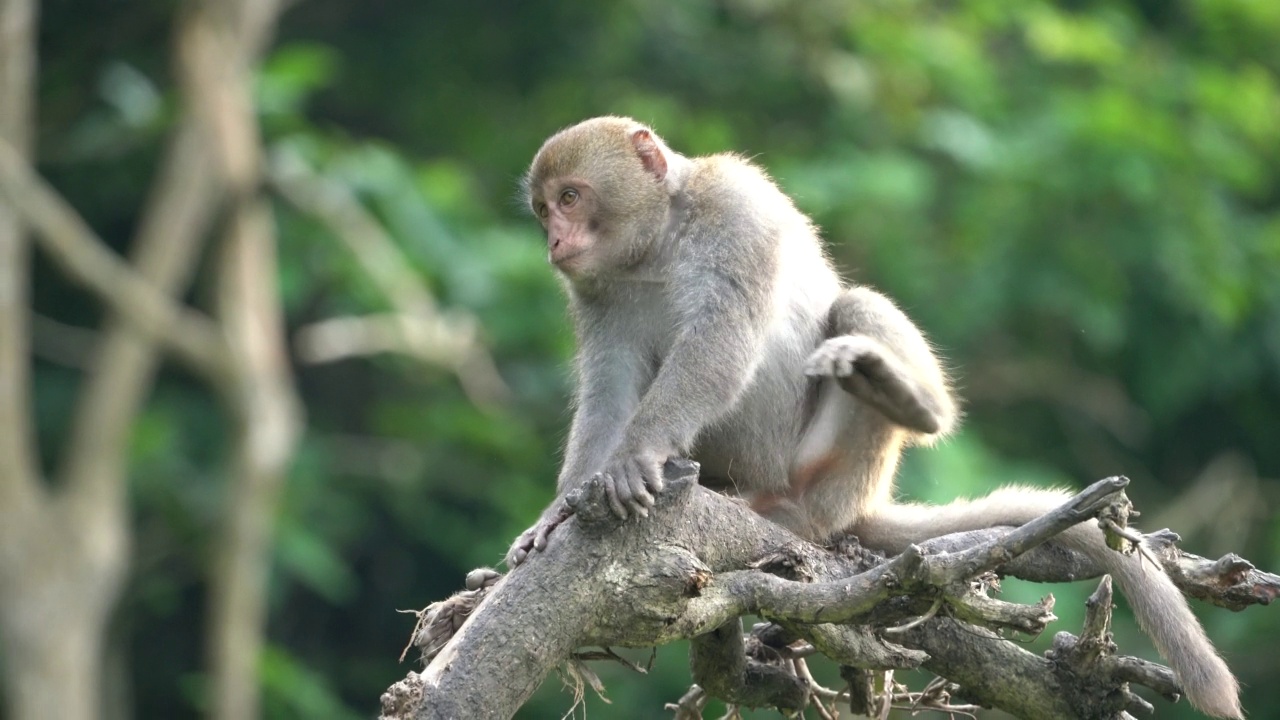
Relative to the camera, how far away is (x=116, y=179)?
15.1 meters

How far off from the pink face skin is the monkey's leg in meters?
0.98

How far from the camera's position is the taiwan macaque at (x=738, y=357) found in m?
5.00

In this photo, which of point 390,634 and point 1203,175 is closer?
point 1203,175

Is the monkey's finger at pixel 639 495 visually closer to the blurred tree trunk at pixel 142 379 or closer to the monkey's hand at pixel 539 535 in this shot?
the monkey's hand at pixel 539 535

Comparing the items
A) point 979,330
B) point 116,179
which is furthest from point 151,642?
point 979,330

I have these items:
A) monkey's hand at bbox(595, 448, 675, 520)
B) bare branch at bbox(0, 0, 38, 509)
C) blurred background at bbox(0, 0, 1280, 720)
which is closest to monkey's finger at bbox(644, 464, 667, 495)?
monkey's hand at bbox(595, 448, 675, 520)

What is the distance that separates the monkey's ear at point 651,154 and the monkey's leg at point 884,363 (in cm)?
88

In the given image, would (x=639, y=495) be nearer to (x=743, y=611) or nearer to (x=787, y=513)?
(x=743, y=611)

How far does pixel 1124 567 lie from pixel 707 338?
156cm

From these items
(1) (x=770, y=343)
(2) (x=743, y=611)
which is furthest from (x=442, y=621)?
(1) (x=770, y=343)

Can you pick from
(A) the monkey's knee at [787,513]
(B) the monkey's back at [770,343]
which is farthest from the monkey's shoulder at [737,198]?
(A) the monkey's knee at [787,513]

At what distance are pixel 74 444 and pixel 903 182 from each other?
21.8 ft

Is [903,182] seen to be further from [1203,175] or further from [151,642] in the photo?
[151,642]

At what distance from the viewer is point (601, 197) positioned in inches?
231
